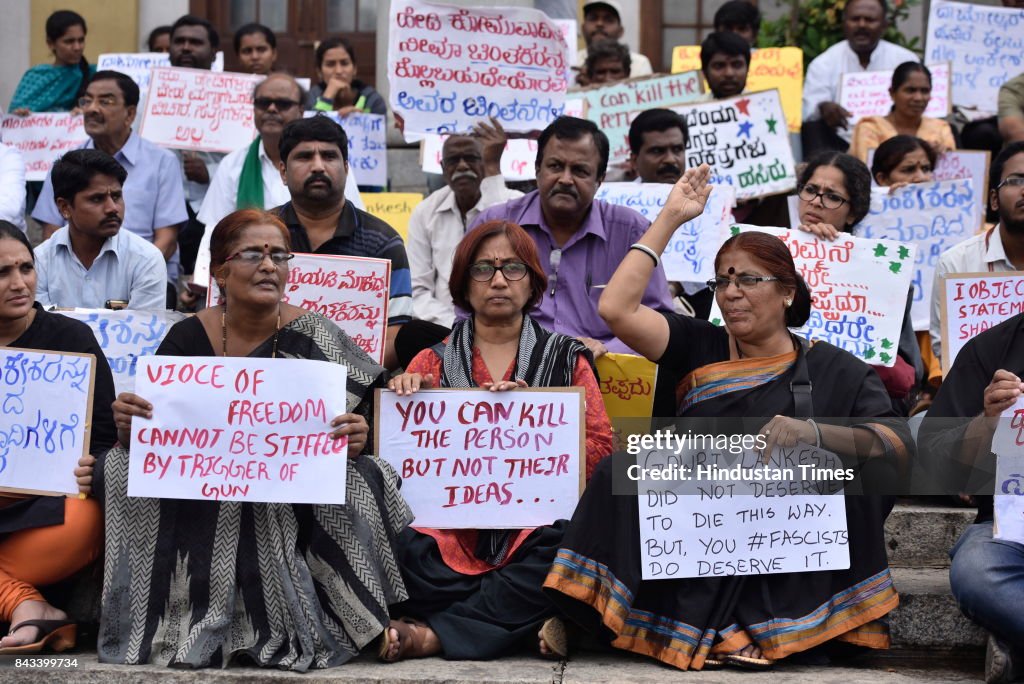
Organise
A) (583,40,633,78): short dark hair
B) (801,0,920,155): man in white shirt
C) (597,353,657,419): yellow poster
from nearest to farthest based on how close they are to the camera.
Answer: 1. (597,353,657,419): yellow poster
2. (583,40,633,78): short dark hair
3. (801,0,920,155): man in white shirt

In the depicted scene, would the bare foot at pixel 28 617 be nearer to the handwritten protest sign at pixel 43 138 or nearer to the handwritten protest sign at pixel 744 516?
the handwritten protest sign at pixel 744 516

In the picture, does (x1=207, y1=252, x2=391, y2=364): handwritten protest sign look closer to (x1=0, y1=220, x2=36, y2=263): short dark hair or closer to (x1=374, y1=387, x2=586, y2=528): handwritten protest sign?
(x1=374, y1=387, x2=586, y2=528): handwritten protest sign

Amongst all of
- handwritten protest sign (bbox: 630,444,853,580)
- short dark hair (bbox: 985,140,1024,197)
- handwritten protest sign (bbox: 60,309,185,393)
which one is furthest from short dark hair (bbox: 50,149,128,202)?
short dark hair (bbox: 985,140,1024,197)

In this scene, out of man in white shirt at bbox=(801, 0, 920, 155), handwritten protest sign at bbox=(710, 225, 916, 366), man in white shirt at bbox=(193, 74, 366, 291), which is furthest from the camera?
man in white shirt at bbox=(801, 0, 920, 155)

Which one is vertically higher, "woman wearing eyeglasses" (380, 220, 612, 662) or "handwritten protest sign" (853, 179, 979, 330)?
"handwritten protest sign" (853, 179, 979, 330)

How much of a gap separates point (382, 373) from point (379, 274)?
102 centimetres

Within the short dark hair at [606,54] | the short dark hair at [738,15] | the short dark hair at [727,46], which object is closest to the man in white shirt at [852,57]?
the short dark hair at [738,15]

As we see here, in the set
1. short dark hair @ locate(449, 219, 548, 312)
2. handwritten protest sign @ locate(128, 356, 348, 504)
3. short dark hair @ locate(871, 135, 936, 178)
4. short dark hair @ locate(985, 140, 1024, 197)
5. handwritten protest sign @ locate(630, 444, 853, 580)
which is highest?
short dark hair @ locate(871, 135, 936, 178)

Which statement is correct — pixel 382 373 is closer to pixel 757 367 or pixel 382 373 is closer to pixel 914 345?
pixel 757 367

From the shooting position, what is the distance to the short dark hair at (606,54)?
10047 mm

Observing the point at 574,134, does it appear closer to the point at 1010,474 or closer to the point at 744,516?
the point at 744,516

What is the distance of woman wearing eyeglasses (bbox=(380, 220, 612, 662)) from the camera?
503 centimetres

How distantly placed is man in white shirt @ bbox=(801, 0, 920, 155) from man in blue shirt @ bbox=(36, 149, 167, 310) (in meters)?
5.22

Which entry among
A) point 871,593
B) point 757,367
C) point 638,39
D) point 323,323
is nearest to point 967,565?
point 871,593
